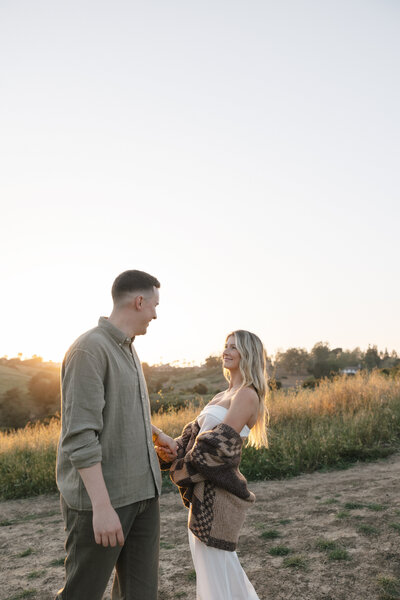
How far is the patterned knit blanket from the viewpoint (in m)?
2.92

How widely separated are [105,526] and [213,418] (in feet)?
4.21

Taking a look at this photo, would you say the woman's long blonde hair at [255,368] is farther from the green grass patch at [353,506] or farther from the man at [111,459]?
the green grass patch at [353,506]

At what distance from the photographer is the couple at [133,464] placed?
6.92ft

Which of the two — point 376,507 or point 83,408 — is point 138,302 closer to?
point 83,408

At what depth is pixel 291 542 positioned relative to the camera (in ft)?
16.8

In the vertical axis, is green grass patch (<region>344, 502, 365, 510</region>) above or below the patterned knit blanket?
below

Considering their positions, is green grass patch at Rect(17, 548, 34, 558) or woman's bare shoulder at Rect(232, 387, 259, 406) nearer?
woman's bare shoulder at Rect(232, 387, 259, 406)

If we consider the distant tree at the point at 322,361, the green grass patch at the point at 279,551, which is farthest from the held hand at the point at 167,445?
the distant tree at the point at 322,361

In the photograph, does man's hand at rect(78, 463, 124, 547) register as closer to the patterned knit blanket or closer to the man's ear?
the man's ear

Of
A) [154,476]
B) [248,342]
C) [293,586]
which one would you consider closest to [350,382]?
[293,586]

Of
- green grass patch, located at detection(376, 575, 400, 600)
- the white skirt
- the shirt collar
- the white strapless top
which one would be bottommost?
green grass patch, located at detection(376, 575, 400, 600)

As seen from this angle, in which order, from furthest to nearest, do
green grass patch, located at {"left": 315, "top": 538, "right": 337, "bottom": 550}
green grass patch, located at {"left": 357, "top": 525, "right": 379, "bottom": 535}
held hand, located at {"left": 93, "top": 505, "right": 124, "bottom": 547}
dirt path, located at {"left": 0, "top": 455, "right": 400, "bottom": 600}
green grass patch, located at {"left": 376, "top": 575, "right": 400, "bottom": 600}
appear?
green grass patch, located at {"left": 357, "top": 525, "right": 379, "bottom": 535}, green grass patch, located at {"left": 315, "top": 538, "right": 337, "bottom": 550}, dirt path, located at {"left": 0, "top": 455, "right": 400, "bottom": 600}, green grass patch, located at {"left": 376, "top": 575, "right": 400, "bottom": 600}, held hand, located at {"left": 93, "top": 505, "right": 124, "bottom": 547}

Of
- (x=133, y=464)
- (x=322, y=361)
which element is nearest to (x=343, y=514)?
(x=133, y=464)

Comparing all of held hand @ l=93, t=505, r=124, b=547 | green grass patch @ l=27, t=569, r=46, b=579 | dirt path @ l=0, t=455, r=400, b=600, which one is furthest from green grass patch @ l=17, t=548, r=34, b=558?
held hand @ l=93, t=505, r=124, b=547
